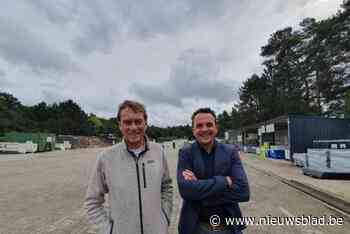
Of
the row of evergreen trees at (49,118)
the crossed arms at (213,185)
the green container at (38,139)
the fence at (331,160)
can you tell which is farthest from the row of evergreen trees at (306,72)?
the green container at (38,139)

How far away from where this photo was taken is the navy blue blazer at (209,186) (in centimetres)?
222

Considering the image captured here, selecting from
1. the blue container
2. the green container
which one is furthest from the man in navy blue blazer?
the green container

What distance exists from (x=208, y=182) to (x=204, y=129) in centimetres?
41

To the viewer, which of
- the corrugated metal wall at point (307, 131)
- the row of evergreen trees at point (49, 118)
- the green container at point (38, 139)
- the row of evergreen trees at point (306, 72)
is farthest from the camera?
the row of evergreen trees at point (49, 118)

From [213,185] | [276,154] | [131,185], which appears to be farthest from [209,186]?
[276,154]

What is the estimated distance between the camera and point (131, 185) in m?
2.22

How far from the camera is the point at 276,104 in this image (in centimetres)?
5675

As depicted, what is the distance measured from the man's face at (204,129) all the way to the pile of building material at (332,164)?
39.6ft

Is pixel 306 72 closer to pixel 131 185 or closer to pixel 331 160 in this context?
pixel 331 160

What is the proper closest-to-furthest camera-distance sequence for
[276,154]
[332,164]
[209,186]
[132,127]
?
[209,186]
[132,127]
[332,164]
[276,154]

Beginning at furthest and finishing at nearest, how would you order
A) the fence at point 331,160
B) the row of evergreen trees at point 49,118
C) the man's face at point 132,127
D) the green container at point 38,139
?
1. the row of evergreen trees at point 49,118
2. the green container at point 38,139
3. the fence at point 331,160
4. the man's face at point 132,127

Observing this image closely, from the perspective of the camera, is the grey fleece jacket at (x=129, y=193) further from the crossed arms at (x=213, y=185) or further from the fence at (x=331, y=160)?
the fence at (x=331, y=160)

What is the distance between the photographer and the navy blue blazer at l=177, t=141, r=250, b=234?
2.22 m

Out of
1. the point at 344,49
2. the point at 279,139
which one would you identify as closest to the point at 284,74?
the point at 344,49
